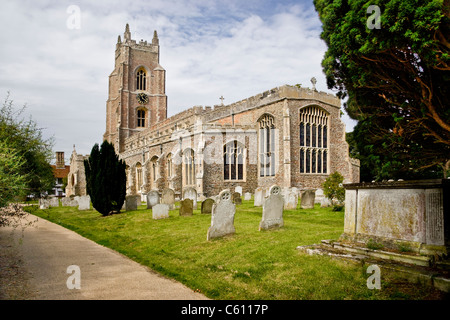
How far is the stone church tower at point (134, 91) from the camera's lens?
4725cm

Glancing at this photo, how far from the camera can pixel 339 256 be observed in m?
5.47

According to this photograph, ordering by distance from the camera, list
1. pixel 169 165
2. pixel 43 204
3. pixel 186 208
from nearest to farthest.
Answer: pixel 186 208, pixel 43 204, pixel 169 165

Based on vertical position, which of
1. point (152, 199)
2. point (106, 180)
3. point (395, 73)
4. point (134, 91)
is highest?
point (134, 91)

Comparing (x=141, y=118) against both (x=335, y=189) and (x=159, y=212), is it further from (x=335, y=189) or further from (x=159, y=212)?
(x=335, y=189)

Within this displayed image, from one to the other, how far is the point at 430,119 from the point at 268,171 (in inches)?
639

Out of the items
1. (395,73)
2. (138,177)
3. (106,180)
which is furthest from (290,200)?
(138,177)

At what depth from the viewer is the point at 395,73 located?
23.8 ft

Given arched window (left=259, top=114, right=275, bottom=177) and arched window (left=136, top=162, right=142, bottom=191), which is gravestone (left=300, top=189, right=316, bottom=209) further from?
arched window (left=136, top=162, right=142, bottom=191)

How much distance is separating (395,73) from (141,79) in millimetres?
46298

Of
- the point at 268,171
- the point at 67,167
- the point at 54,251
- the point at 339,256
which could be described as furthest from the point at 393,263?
the point at 67,167

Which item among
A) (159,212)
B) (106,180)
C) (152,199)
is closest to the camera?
(159,212)

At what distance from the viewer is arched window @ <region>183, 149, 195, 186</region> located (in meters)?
24.1
